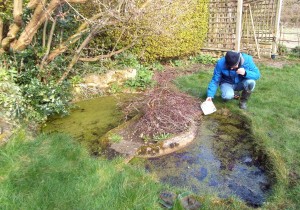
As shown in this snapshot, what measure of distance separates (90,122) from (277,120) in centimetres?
302

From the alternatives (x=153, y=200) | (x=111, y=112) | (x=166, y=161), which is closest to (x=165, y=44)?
(x=111, y=112)

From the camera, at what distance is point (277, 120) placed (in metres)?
4.11

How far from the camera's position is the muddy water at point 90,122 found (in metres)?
3.84

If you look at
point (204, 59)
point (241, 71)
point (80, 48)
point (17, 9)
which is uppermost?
point (17, 9)

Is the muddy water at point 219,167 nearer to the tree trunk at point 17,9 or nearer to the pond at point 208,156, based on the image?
the pond at point 208,156

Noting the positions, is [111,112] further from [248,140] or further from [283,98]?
[283,98]

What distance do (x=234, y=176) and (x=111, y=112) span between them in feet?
8.49

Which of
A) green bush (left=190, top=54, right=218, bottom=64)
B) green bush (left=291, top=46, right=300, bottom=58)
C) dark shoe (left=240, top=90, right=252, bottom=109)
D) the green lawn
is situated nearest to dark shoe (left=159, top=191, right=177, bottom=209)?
the green lawn

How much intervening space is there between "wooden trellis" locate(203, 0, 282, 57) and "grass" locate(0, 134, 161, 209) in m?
6.87

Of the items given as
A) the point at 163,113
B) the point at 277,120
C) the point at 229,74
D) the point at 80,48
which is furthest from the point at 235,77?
the point at 80,48

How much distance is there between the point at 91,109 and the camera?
16.4ft

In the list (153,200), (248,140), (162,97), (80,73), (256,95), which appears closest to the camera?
(153,200)

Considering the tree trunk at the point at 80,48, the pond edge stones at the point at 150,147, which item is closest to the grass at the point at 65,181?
the pond edge stones at the point at 150,147

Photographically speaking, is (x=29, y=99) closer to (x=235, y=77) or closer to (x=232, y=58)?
(x=232, y=58)
